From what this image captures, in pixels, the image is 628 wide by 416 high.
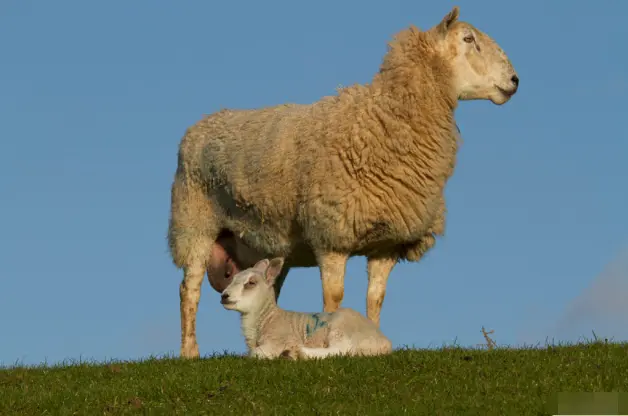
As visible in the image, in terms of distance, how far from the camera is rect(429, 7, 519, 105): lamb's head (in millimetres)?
15484

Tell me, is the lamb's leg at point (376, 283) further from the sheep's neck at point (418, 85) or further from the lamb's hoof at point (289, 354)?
the lamb's hoof at point (289, 354)

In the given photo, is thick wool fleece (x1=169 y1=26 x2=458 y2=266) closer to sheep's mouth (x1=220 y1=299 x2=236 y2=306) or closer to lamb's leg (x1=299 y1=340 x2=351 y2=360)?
sheep's mouth (x1=220 y1=299 x2=236 y2=306)

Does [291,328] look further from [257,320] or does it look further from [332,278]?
[332,278]

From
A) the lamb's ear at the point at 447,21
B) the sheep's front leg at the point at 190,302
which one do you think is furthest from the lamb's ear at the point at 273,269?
→ the lamb's ear at the point at 447,21

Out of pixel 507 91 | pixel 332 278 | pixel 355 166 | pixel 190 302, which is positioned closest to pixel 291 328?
pixel 332 278

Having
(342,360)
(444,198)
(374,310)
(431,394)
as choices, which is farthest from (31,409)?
(444,198)

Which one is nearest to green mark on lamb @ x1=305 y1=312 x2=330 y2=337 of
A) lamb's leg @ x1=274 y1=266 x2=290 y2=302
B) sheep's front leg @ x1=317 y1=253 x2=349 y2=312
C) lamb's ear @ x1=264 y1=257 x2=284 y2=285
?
lamb's ear @ x1=264 y1=257 x2=284 y2=285

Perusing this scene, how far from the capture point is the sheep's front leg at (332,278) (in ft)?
47.4

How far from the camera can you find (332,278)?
47.7 ft

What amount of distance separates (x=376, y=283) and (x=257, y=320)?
9.00 ft

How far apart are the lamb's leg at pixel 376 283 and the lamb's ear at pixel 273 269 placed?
2299 mm

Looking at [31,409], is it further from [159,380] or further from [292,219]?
[292,219]

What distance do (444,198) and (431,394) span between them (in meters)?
5.23

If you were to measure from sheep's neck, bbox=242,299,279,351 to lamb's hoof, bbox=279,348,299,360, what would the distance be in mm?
453
